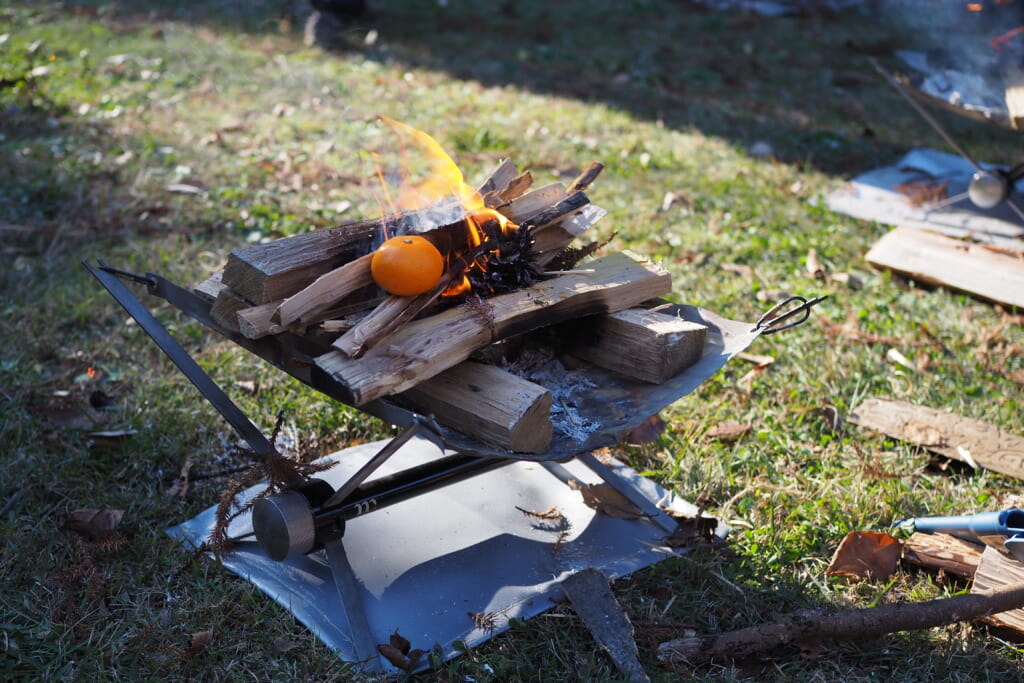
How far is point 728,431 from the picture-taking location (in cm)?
335

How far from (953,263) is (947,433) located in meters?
1.53

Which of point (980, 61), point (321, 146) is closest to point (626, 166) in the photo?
point (321, 146)

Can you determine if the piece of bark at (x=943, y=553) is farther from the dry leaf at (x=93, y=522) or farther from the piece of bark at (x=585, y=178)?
the dry leaf at (x=93, y=522)

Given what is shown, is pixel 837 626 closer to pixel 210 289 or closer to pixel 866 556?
pixel 866 556

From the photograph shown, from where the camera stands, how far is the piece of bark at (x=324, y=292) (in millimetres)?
2072

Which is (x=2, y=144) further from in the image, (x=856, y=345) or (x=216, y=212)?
(x=856, y=345)

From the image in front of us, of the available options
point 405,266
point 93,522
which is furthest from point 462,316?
point 93,522

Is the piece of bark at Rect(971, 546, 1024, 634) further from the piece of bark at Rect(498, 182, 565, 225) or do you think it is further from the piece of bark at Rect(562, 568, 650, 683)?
the piece of bark at Rect(498, 182, 565, 225)

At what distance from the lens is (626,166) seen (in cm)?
570

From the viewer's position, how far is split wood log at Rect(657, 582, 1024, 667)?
236cm

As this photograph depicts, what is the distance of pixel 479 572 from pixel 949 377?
92.0 inches

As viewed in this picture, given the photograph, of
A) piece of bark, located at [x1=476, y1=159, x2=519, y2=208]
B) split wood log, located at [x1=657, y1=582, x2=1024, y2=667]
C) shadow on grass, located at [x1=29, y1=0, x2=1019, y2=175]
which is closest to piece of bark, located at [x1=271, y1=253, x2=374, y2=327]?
piece of bark, located at [x1=476, y1=159, x2=519, y2=208]

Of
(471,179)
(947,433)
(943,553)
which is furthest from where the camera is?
(471,179)

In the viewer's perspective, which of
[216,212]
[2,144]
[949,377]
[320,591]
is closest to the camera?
[320,591]
